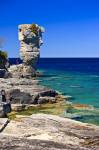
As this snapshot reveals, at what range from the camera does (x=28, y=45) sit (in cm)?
12550

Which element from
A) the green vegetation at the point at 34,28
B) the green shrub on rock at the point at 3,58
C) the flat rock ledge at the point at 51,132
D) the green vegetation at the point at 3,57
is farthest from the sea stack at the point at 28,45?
the flat rock ledge at the point at 51,132

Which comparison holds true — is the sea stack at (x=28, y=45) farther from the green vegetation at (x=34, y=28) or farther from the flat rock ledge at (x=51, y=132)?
the flat rock ledge at (x=51, y=132)

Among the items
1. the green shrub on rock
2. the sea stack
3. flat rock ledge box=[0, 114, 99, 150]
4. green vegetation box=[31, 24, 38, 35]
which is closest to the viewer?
flat rock ledge box=[0, 114, 99, 150]

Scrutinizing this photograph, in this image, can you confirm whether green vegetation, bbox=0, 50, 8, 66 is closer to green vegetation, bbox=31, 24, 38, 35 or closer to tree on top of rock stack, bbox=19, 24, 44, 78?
tree on top of rock stack, bbox=19, 24, 44, 78

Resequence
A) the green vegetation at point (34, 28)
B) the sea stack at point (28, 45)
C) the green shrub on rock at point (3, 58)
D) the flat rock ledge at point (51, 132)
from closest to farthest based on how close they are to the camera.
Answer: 1. the flat rock ledge at point (51, 132)
2. the green shrub on rock at point (3, 58)
3. the green vegetation at point (34, 28)
4. the sea stack at point (28, 45)

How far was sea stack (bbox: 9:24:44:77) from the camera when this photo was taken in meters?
124

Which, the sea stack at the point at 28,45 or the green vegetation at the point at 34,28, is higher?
the green vegetation at the point at 34,28

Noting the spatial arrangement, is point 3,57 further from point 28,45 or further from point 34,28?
point 34,28

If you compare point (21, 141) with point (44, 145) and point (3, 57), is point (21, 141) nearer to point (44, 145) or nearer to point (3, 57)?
point (44, 145)

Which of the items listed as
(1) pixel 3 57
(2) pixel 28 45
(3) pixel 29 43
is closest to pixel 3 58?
(1) pixel 3 57

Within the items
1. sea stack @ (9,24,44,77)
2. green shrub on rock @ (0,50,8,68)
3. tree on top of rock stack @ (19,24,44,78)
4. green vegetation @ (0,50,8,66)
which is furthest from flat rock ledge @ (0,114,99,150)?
tree on top of rock stack @ (19,24,44,78)

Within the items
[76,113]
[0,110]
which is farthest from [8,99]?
[0,110]

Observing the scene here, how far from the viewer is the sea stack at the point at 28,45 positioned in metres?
124

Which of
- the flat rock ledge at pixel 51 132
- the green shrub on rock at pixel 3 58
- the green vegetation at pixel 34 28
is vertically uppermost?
the green vegetation at pixel 34 28
